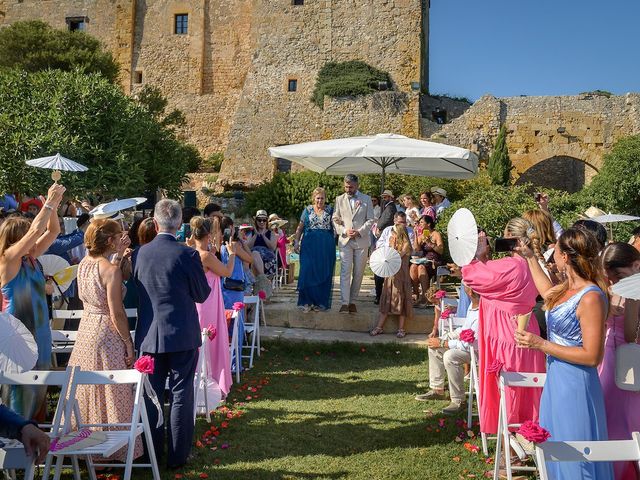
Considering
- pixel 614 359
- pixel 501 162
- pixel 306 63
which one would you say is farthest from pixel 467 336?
pixel 306 63

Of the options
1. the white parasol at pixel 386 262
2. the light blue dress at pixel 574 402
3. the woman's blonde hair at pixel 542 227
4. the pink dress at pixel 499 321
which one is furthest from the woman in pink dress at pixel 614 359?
the white parasol at pixel 386 262

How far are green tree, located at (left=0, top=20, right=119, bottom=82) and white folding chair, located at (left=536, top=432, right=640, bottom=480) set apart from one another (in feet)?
97.5

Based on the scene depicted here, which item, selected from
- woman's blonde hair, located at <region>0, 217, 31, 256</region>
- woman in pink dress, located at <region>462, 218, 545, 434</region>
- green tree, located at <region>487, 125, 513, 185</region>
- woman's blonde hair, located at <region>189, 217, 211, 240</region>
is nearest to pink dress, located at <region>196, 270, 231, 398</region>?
woman's blonde hair, located at <region>189, 217, 211, 240</region>

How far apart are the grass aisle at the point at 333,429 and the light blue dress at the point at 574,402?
1.18 metres

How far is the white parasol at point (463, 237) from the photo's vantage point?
434cm

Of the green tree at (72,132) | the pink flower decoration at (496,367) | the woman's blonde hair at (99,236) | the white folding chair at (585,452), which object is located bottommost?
the white folding chair at (585,452)

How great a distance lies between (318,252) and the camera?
26.2 feet

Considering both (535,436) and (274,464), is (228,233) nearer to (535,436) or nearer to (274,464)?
(274,464)

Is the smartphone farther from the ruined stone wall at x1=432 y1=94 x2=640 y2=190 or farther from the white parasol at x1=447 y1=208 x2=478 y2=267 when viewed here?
the ruined stone wall at x1=432 y1=94 x2=640 y2=190

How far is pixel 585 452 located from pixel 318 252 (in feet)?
18.5

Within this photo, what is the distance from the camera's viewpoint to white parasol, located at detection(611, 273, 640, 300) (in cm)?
247

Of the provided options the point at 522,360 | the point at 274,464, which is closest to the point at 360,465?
the point at 274,464

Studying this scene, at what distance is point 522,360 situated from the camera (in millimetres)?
4164

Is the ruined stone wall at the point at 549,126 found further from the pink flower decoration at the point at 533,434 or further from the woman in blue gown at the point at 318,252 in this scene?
the pink flower decoration at the point at 533,434
